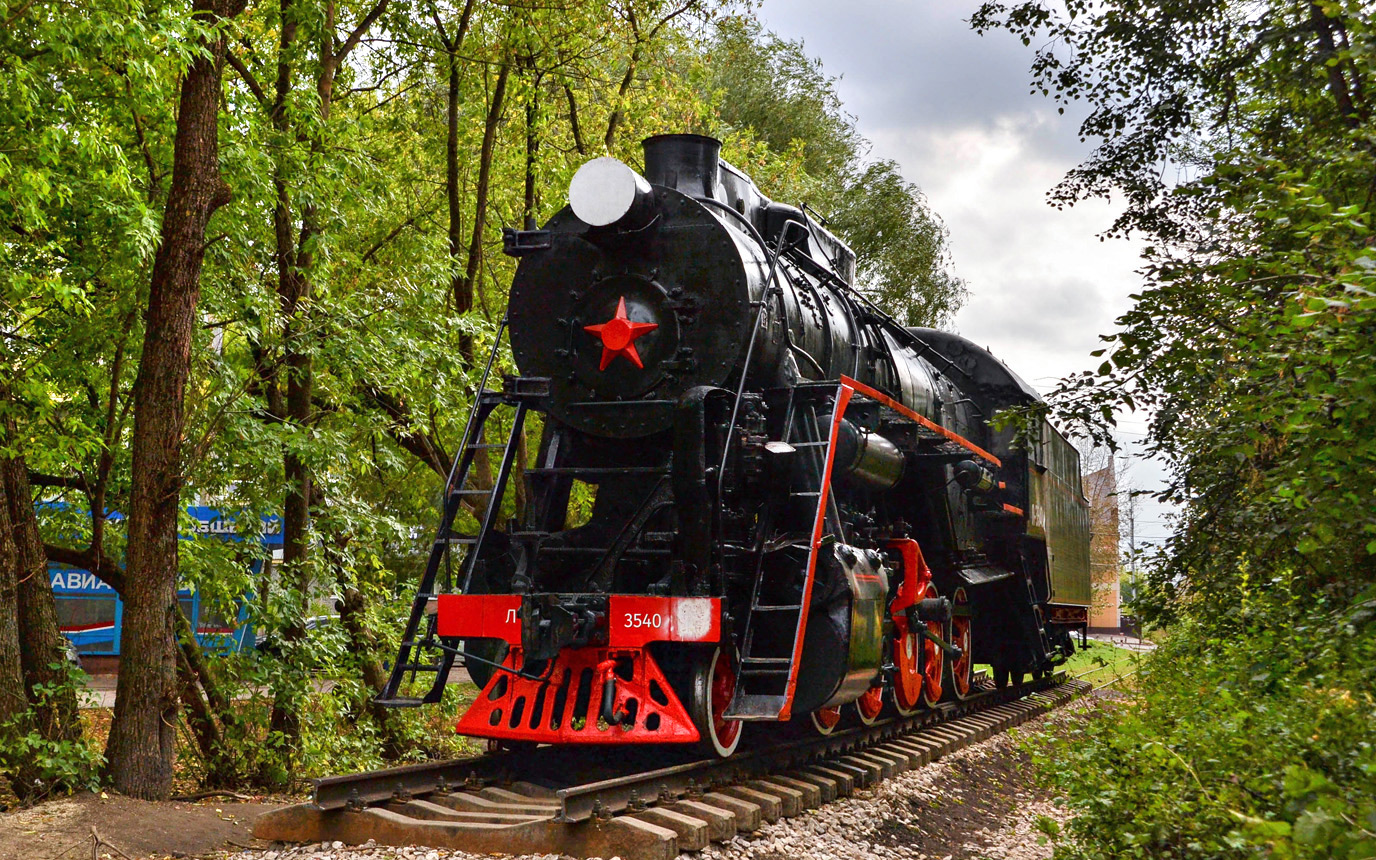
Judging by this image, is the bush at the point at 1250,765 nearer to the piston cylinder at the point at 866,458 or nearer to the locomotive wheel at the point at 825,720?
the locomotive wheel at the point at 825,720

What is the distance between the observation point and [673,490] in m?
7.09

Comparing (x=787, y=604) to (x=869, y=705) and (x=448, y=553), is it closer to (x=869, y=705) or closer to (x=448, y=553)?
(x=869, y=705)

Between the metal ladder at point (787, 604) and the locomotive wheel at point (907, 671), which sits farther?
the locomotive wheel at point (907, 671)

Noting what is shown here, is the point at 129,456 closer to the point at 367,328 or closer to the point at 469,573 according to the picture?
the point at 367,328

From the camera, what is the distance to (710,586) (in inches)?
275

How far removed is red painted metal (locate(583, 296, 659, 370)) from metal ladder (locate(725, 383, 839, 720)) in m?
1.07

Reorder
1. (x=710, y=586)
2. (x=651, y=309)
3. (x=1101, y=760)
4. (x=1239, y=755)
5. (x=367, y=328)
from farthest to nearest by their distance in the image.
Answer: (x=367, y=328) < (x=651, y=309) < (x=710, y=586) < (x=1101, y=760) < (x=1239, y=755)

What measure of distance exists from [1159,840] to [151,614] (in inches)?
251

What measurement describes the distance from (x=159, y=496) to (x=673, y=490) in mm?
3539

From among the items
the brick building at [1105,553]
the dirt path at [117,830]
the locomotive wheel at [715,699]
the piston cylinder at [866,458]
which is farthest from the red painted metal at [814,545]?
the brick building at [1105,553]

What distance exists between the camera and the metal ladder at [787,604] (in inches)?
266

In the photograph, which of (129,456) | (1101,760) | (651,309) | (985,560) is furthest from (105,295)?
(985,560)

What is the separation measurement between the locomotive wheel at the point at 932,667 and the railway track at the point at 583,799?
81.1 inches

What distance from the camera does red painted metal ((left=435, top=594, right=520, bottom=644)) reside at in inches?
274
